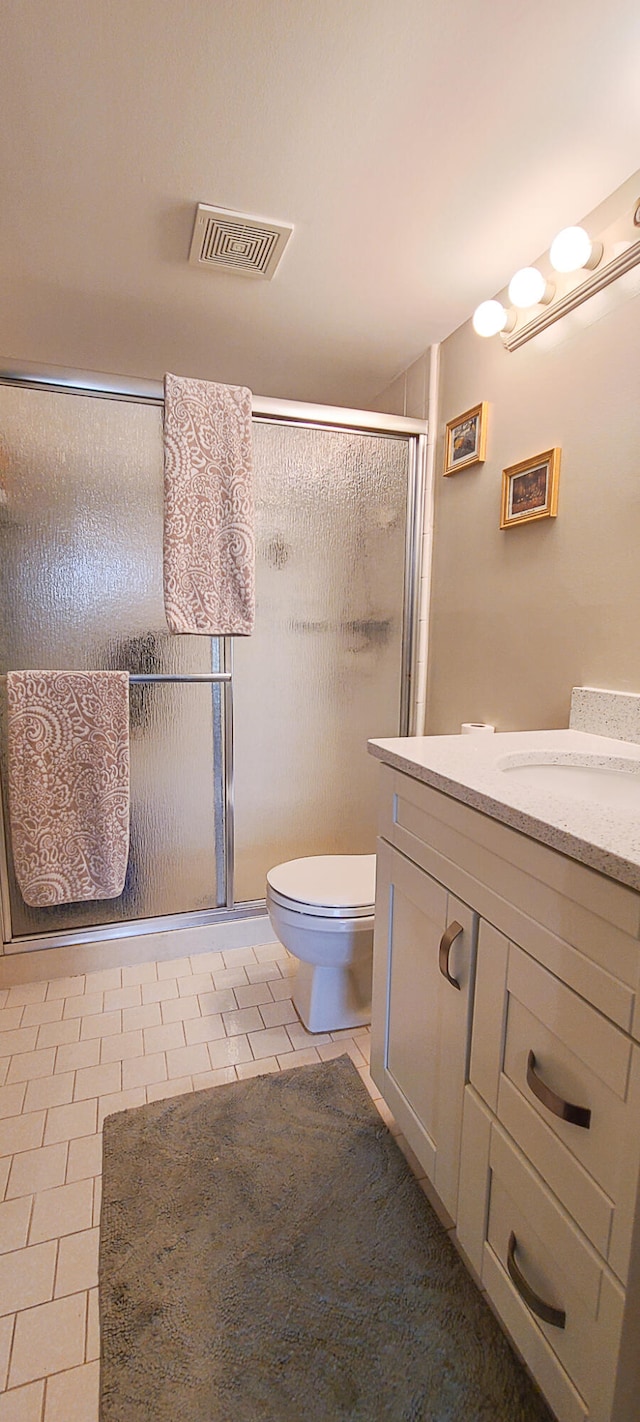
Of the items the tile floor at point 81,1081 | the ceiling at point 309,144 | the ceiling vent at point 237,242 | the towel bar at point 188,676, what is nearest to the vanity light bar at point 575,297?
the ceiling at point 309,144

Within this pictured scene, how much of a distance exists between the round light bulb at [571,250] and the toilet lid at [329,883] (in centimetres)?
148

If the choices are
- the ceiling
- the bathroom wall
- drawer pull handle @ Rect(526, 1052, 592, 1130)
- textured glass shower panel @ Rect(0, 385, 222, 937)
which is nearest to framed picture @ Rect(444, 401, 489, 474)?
the bathroom wall

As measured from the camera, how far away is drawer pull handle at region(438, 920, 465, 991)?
91 centimetres

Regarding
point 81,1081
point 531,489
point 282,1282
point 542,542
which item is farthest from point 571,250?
point 81,1081

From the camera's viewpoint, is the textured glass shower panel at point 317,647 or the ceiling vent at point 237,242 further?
the textured glass shower panel at point 317,647

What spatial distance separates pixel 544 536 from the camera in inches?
59.1

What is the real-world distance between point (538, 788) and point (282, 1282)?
90 centimetres

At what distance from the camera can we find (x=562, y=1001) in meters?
0.68

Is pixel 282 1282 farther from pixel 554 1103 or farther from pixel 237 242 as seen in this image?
pixel 237 242

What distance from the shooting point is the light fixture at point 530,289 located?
1386 millimetres

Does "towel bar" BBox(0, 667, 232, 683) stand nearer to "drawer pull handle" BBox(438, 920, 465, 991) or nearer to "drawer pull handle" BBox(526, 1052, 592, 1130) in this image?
"drawer pull handle" BBox(438, 920, 465, 991)

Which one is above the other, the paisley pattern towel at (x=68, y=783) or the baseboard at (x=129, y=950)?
the paisley pattern towel at (x=68, y=783)

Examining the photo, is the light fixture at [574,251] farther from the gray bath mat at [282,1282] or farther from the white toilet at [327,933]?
the gray bath mat at [282,1282]

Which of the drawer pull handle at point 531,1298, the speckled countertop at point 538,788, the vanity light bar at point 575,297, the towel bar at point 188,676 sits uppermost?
the vanity light bar at point 575,297
